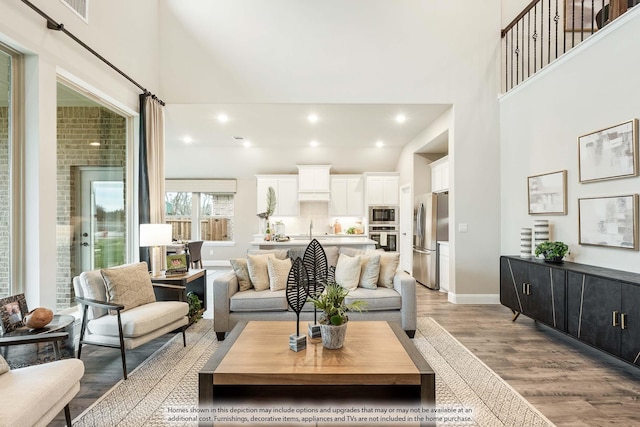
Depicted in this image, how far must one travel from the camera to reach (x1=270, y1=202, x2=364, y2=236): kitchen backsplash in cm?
868

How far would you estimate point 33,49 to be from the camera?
105 inches

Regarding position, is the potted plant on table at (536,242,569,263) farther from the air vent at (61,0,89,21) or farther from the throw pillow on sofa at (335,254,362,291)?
the air vent at (61,0,89,21)

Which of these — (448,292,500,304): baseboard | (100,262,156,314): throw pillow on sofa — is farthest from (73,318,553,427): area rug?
(448,292,500,304): baseboard

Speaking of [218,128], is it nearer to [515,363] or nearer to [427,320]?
[427,320]

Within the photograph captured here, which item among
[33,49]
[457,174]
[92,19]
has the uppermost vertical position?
[92,19]

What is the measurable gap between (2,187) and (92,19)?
6.30ft

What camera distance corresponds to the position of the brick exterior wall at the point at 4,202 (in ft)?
8.63

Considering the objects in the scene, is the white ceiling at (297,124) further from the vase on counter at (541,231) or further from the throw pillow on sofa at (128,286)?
the throw pillow on sofa at (128,286)

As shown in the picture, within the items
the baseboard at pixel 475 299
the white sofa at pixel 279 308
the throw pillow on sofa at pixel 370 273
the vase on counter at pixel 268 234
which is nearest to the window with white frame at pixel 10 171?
the white sofa at pixel 279 308

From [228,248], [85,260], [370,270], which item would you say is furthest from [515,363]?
[228,248]

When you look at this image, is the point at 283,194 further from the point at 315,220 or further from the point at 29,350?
the point at 29,350

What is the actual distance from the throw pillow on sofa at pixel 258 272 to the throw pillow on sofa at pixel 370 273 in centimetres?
107

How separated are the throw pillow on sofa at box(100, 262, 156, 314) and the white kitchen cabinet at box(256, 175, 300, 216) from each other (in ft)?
17.0

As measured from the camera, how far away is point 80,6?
3.19 meters
